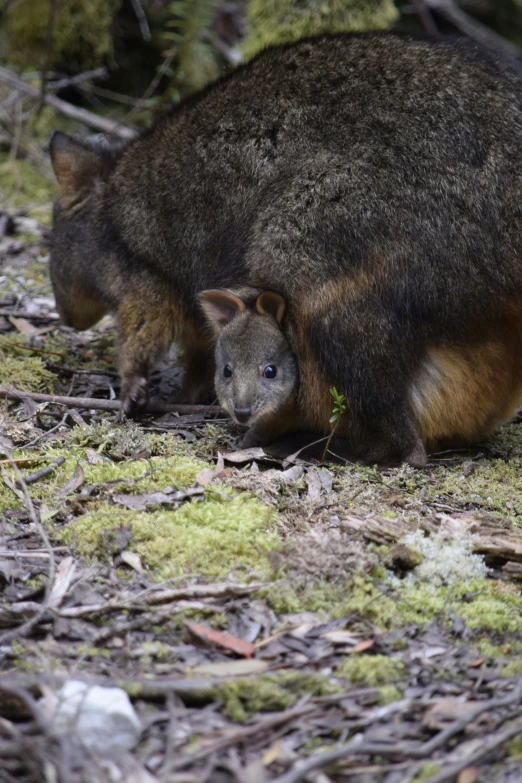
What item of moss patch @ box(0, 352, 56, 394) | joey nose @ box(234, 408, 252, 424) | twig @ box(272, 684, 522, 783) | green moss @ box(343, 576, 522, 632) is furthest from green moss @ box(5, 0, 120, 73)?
twig @ box(272, 684, 522, 783)

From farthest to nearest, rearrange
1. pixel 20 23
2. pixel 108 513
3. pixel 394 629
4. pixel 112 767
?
pixel 20 23, pixel 108 513, pixel 394 629, pixel 112 767

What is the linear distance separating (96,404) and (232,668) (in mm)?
2996

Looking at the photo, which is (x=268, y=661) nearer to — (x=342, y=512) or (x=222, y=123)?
(x=342, y=512)

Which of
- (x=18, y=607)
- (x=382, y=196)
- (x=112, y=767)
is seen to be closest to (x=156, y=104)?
(x=382, y=196)

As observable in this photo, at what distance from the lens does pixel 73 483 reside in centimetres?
453

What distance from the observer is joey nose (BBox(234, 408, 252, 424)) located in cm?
513

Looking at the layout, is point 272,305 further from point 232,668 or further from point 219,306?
point 232,668

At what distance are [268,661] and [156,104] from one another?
7.52 metres

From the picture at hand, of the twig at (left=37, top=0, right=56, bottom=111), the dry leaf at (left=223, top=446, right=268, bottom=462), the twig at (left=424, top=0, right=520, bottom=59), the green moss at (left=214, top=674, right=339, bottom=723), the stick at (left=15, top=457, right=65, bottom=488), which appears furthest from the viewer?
the twig at (left=424, top=0, right=520, bottom=59)

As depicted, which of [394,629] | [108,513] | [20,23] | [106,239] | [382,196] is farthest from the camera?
[20,23]

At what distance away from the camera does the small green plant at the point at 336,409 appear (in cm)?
492

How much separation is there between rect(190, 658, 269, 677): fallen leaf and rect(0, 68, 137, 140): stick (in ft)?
25.3

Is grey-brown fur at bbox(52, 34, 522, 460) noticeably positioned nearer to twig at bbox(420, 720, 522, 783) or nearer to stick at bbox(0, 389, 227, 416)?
stick at bbox(0, 389, 227, 416)

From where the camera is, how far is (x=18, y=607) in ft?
11.5
